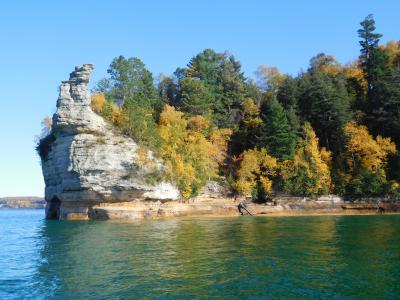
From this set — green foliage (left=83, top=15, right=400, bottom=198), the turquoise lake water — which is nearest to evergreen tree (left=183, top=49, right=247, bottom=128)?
green foliage (left=83, top=15, right=400, bottom=198)

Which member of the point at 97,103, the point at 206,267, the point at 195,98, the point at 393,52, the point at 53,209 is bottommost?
the point at 206,267

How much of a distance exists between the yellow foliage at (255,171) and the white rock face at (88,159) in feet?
37.3

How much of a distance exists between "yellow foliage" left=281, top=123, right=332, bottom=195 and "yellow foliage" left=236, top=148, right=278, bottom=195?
7.14 feet

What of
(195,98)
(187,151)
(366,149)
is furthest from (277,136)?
(195,98)

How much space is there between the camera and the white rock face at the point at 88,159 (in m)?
51.3

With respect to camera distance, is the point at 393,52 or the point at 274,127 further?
the point at 393,52

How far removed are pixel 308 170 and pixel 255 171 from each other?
801cm

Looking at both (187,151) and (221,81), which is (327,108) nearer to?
(221,81)

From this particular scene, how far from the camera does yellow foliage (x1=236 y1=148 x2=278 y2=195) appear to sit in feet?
202

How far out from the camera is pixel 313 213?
59281 millimetres

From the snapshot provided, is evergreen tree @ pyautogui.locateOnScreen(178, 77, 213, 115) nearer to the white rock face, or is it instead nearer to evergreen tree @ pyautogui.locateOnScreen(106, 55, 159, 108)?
evergreen tree @ pyautogui.locateOnScreen(106, 55, 159, 108)

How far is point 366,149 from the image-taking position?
6244 cm

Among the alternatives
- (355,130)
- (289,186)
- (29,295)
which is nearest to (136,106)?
(289,186)

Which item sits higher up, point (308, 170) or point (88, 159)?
point (88, 159)
